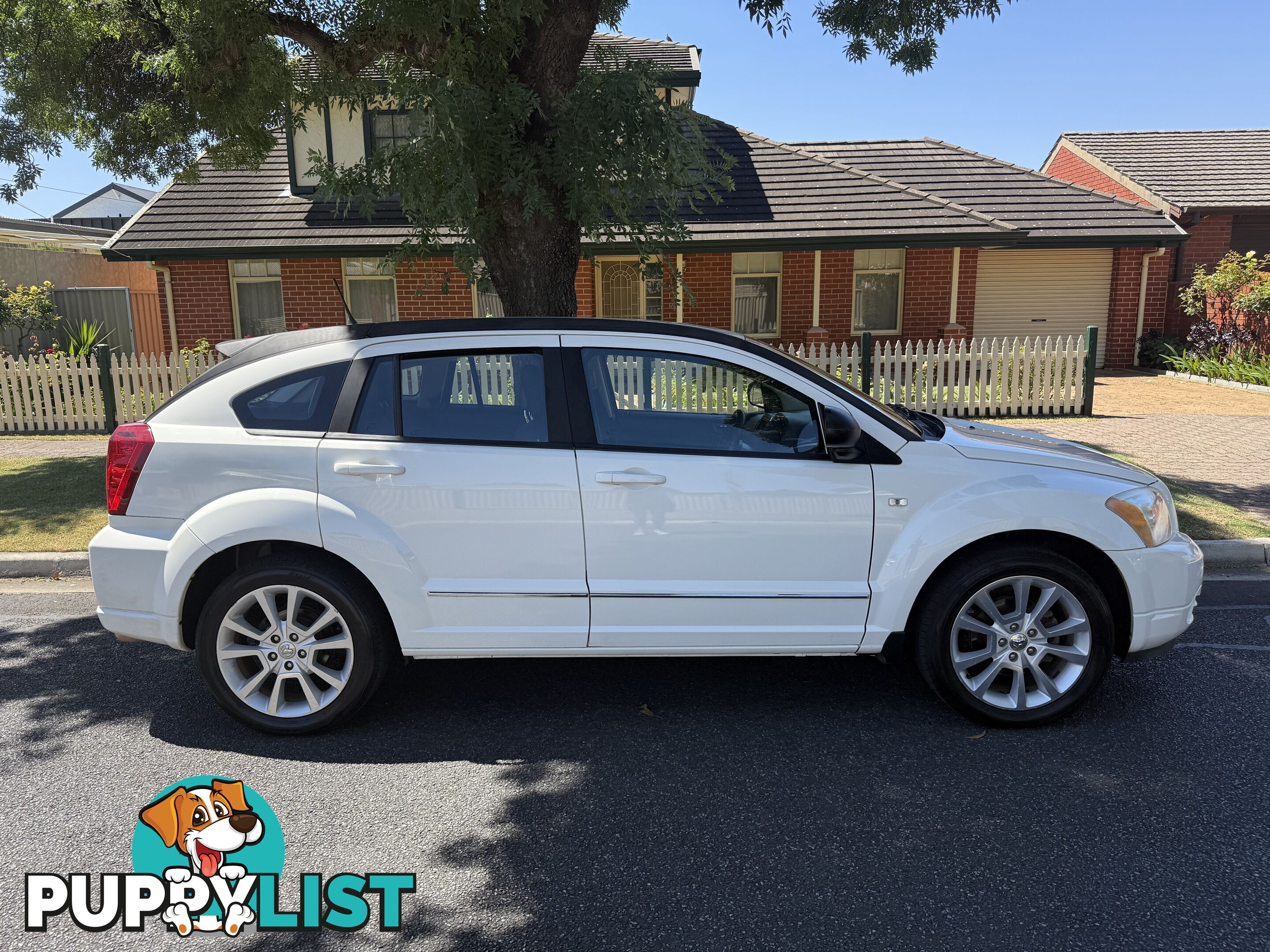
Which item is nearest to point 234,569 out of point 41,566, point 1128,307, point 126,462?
point 126,462

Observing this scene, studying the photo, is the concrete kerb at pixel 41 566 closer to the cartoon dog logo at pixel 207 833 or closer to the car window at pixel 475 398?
the cartoon dog logo at pixel 207 833

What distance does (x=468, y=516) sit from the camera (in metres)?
3.96

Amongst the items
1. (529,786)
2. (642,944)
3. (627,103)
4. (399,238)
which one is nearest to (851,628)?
(529,786)

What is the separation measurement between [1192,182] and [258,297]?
1995 cm

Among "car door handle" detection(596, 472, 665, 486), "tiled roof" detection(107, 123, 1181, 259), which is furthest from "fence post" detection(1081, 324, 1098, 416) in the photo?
"car door handle" detection(596, 472, 665, 486)

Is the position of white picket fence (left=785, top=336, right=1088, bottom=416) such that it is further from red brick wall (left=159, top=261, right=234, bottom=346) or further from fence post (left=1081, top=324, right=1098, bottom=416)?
red brick wall (left=159, top=261, right=234, bottom=346)

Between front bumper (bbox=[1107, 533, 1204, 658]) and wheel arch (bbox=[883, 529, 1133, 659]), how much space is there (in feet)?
0.10

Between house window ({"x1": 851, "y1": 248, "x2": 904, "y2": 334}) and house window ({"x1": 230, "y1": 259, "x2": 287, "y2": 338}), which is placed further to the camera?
house window ({"x1": 851, "y1": 248, "x2": 904, "y2": 334})

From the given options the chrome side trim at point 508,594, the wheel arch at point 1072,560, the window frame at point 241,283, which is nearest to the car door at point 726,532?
the chrome side trim at point 508,594

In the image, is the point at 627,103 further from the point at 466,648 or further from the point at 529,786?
the point at 529,786

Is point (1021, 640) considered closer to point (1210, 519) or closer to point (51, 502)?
point (1210, 519)

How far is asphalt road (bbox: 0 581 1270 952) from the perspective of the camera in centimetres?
284

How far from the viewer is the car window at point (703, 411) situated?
4.09 metres

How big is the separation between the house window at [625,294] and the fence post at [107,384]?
7.99 meters
